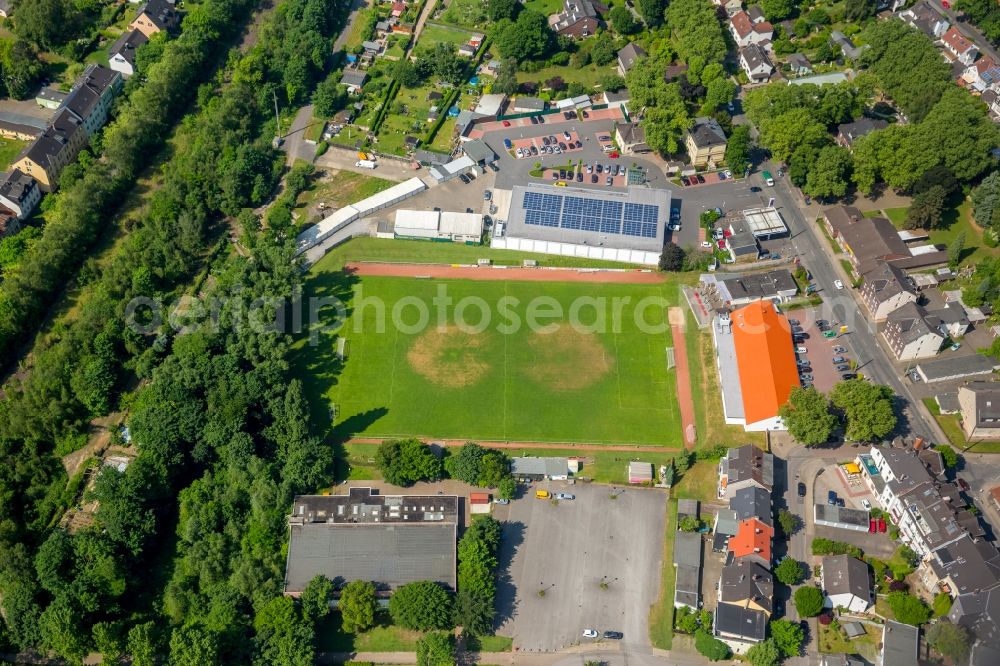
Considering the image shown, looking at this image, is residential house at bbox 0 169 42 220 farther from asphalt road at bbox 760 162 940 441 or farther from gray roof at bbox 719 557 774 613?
asphalt road at bbox 760 162 940 441

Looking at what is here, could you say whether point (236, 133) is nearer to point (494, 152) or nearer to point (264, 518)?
point (494, 152)

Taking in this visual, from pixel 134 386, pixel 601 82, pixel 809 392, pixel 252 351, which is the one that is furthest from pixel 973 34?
pixel 134 386

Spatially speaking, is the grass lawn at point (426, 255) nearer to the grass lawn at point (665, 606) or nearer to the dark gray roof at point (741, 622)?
the grass lawn at point (665, 606)

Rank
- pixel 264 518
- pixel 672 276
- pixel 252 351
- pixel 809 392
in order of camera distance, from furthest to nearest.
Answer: pixel 672 276
pixel 252 351
pixel 809 392
pixel 264 518

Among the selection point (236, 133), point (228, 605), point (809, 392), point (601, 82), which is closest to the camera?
point (228, 605)

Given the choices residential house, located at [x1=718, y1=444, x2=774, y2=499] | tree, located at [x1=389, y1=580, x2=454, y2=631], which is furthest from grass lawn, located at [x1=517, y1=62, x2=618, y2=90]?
tree, located at [x1=389, y1=580, x2=454, y2=631]

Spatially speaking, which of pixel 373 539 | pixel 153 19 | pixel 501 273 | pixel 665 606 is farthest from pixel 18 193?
pixel 665 606
